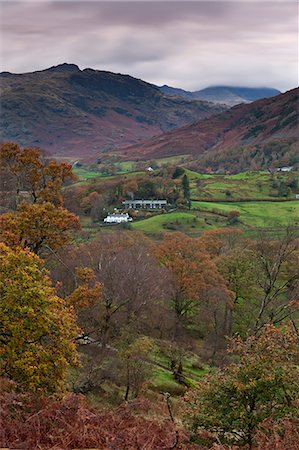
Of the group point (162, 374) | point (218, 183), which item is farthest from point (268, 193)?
point (162, 374)

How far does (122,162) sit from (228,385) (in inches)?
7372

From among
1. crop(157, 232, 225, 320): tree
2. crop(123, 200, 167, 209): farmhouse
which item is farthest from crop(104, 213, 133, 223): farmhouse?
crop(157, 232, 225, 320): tree

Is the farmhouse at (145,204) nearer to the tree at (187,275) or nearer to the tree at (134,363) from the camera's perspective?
the tree at (187,275)

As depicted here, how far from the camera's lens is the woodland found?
29.6 feet

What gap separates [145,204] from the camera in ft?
308

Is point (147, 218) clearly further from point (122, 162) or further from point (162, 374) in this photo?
point (122, 162)

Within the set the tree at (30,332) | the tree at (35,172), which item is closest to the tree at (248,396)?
the tree at (30,332)

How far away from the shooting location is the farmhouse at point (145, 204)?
304 ft

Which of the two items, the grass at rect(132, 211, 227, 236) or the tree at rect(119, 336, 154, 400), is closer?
the tree at rect(119, 336, 154, 400)

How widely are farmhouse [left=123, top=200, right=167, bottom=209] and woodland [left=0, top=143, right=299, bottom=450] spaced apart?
46238mm

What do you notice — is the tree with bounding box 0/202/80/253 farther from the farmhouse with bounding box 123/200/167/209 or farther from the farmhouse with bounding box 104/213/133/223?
the farmhouse with bounding box 123/200/167/209

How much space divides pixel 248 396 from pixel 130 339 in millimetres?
11403

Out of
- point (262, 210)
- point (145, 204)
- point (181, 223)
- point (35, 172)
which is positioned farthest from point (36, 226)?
point (145, 204)

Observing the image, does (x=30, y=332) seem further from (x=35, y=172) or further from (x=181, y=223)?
(x=181, y=223)
